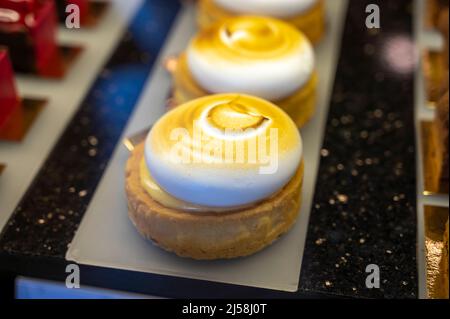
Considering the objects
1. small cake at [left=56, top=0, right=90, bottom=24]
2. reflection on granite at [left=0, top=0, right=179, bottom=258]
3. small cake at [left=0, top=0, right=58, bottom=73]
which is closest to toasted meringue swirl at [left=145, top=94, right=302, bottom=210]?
reflection on granite at [left=0, top=0, right=179, bottom=258]

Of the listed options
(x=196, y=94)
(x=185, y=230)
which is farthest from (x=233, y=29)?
(x=185, y=230)

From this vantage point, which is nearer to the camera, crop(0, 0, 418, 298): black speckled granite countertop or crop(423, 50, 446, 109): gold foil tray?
crop(0, 0, 418, 298): black speckled granite countertop

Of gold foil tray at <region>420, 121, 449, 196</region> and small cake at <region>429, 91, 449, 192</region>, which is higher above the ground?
small cake at <region>429, 91, 449, 192</region>

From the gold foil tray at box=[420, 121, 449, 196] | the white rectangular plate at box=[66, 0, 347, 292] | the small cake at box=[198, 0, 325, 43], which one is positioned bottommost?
the white rectangular plate at box=[66, 0, 347, 292]

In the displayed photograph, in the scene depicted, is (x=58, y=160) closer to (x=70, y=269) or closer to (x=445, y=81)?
(x=70, y=269)

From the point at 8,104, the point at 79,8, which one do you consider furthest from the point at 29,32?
the point at 79,8

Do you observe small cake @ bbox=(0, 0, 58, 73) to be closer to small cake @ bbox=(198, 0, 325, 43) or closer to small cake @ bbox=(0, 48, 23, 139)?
small cake @ bbox=(0, 48, 23, 139)
